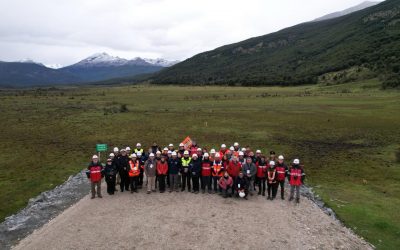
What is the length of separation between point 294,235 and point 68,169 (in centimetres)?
2006

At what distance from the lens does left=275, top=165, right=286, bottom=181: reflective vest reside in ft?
73.5

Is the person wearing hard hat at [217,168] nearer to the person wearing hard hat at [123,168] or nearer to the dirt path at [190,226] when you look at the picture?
the dirt path at [190,226]

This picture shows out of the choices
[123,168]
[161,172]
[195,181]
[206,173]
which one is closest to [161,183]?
[161,172]

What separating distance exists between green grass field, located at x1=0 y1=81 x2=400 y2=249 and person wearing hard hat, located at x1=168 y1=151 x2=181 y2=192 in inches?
352

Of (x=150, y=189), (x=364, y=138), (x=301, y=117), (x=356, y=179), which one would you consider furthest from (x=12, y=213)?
(x=301, y=117)

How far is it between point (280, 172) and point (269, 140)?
2068 centimetres

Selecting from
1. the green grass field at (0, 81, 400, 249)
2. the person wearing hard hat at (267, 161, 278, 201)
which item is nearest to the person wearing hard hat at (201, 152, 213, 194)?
the person wearing hard hat at (267, 161, 278, 201)

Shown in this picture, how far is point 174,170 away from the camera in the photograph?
23281mm

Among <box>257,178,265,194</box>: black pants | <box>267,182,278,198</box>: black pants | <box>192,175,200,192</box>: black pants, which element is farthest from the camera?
<box>257,178,265,194</box>: black pants

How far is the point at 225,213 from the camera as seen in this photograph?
19.5 meters

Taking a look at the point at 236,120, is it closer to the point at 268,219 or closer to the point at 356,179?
the point at 356,179

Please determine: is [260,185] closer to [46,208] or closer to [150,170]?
[150,170]

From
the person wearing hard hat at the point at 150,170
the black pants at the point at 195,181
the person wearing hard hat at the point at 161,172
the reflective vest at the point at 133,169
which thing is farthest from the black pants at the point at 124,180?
the black pants at the point at 195,181

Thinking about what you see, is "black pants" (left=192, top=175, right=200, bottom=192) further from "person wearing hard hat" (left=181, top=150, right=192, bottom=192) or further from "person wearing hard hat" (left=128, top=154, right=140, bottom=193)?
"person wearing hard hat" (left=128, top=154, right=140, bottom=193)
